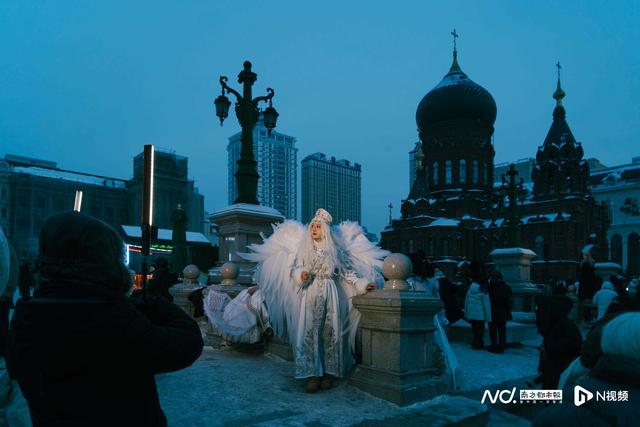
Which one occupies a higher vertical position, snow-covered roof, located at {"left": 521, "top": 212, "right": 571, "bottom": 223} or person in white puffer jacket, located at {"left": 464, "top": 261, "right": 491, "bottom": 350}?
snow-covered roof, located at {"left": 521, "top": 212, "right": 571, "bottom": 223}

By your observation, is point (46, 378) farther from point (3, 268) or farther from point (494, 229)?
point (494, 229)

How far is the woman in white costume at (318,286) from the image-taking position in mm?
5172

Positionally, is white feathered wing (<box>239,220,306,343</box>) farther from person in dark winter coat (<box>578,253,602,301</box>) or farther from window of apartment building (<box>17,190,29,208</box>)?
window of apartment building (<box>17,190,29,208</box>)

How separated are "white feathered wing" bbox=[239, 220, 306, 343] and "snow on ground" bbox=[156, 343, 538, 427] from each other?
73 centimetres

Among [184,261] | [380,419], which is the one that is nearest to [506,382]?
[380,419]

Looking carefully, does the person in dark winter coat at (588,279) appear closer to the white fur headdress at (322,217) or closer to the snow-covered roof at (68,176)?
the white fur headdress at (322,217)

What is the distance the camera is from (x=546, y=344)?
4.51 meters

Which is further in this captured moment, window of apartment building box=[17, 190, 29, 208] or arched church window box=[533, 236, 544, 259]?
window of apartment building box=[17, 190, 29, 208]

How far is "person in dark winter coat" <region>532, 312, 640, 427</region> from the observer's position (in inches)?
59.1

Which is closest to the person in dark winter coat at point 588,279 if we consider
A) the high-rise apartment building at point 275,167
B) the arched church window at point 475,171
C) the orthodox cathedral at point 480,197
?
the high-rise apartment building at point 275,167

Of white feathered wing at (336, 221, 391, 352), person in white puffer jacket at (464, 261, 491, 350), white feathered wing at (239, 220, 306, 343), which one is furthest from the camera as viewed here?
person in white puffer jacket at (464, 261, 491, 350)

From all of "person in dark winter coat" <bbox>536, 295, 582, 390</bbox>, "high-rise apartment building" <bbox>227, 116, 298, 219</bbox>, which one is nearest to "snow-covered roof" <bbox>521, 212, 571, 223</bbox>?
"high-rise apartment building" <bbox>227, 116, 298, 219</bbox>

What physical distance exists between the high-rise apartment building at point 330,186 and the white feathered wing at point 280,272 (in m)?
24.8

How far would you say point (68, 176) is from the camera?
5344cm
